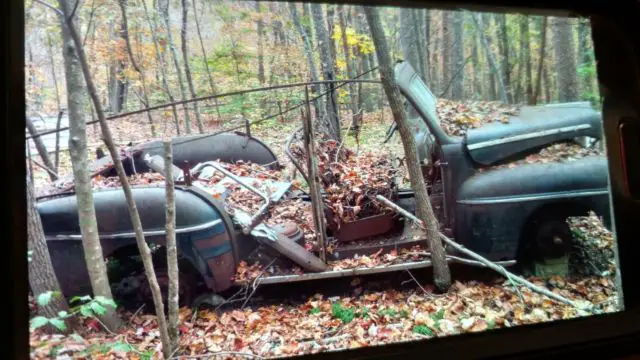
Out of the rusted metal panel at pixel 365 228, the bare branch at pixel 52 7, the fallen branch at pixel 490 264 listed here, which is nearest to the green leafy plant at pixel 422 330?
the fallen branch at pixel 490 264

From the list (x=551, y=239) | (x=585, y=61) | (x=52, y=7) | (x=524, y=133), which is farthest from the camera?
(x=524, y=133)

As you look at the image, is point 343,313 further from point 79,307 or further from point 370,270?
point 79,307

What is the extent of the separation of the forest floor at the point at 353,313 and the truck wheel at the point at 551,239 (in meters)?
0.04

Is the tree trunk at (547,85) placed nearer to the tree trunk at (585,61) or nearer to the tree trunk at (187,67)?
the tree trunk at (585,61)

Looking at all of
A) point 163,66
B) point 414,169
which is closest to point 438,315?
point 414,169

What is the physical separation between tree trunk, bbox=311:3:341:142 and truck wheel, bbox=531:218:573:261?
3.04ft

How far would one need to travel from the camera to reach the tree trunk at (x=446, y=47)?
1361 millimetres

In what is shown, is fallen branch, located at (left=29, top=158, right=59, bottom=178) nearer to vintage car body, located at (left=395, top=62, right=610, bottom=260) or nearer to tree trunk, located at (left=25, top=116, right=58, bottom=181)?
tree trunk, located at (left=25, top=116, right=58, bottom=181)

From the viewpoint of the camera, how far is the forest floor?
3.67 ft

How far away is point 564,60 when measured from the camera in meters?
1.42

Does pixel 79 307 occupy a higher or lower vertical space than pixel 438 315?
higher

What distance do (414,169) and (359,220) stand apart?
0.35 metres

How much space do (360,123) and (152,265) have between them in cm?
105

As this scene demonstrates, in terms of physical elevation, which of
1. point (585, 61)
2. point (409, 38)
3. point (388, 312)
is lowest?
point (388, 312)
